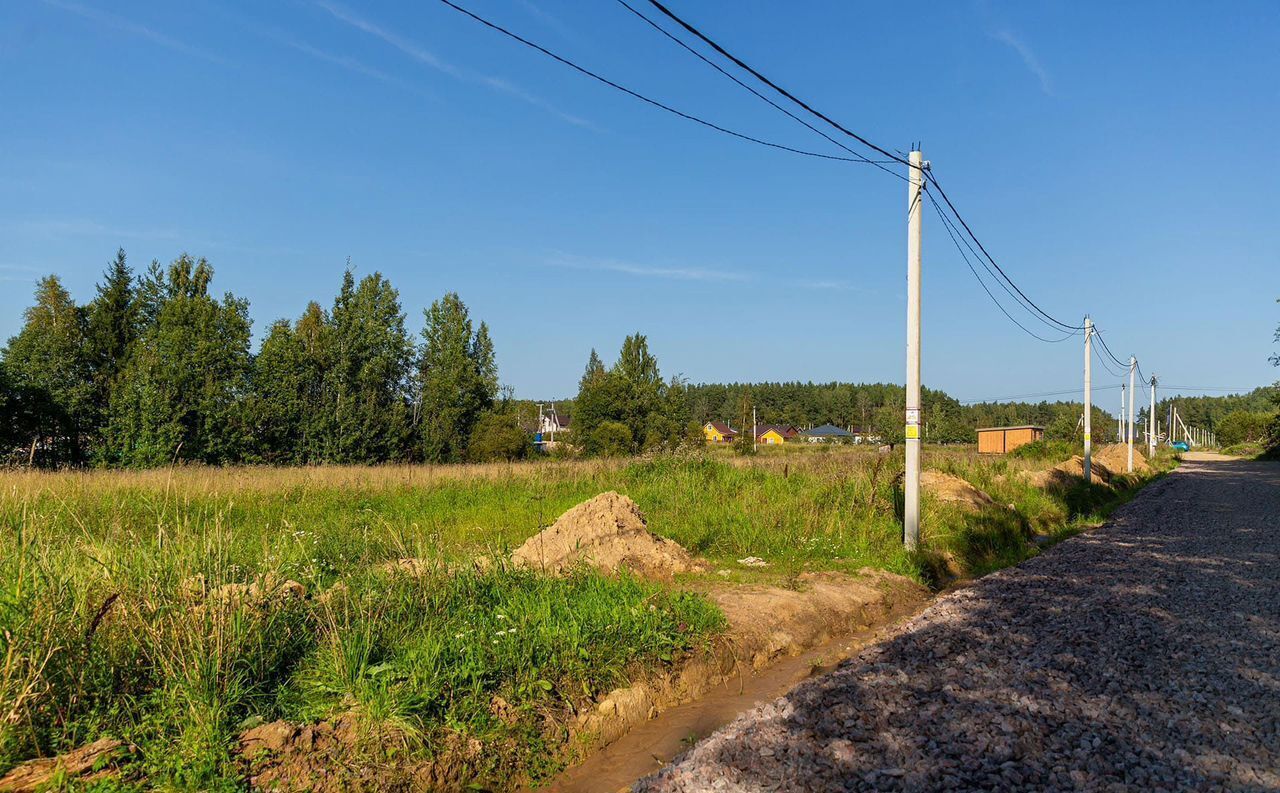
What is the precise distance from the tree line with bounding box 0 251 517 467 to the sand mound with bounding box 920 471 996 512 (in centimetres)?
2585

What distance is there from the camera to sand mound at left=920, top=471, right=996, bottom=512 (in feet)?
49.3

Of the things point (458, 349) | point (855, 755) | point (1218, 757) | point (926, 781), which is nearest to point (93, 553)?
point (855, 755)

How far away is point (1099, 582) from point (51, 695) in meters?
10.5

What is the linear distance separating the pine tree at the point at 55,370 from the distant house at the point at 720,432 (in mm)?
85032

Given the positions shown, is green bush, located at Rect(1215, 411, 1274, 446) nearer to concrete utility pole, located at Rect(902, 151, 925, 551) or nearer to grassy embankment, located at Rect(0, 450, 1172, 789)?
concrete utility pole, located at Rect(902, 151, 925, 551)

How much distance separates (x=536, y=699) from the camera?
4926 mm

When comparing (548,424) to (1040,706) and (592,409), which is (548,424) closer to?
(592,409)

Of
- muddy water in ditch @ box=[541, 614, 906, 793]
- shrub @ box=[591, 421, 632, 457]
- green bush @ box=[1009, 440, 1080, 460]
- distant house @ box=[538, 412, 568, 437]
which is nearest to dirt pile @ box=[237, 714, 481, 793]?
muddy water in ditch @ box=[541, 614, 906, 793]

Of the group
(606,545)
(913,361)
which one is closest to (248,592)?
(606,545)

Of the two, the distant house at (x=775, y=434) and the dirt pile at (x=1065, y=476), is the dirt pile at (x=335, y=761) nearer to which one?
the dirt pile at (x=1065, y=476)

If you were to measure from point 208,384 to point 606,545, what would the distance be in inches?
1440

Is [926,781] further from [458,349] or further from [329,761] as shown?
[458,349]

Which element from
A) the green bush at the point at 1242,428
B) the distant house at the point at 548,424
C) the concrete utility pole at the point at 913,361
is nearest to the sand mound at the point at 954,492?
the concrete utility pole at the point at 913,361

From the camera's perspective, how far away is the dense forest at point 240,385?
36.2m
